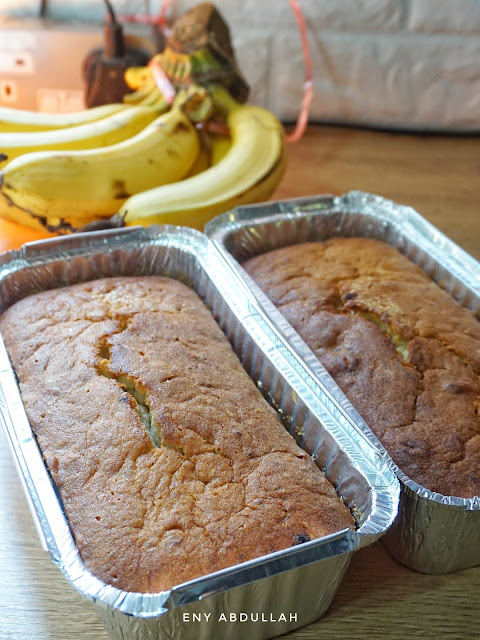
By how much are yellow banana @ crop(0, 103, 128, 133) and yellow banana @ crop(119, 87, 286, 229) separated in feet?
1.25

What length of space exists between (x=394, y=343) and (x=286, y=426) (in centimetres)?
29

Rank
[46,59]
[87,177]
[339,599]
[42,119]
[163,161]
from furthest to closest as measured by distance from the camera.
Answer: [46,59]
[42,119]
[163,161]
[87,177]
[339,599]

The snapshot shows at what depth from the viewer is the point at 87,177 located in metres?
1.64

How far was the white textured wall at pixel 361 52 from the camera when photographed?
240 centimetres

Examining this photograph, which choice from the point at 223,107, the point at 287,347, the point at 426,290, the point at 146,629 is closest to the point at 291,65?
the point at 223,107

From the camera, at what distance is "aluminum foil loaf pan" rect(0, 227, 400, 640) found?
868 millimetres

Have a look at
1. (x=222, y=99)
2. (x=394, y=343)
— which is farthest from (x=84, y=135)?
(x=394, y=343)

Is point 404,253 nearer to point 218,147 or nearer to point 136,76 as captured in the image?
point 218,147

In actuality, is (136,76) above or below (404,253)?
above

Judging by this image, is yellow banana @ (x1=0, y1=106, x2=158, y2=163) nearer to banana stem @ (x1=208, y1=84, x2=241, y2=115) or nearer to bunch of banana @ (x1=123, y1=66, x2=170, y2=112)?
bunch of banana @ (x1=123, y1=66, x2=170, y2=112)

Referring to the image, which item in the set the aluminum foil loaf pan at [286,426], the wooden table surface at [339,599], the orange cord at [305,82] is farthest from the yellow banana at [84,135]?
the wooden table surface at [339,599]

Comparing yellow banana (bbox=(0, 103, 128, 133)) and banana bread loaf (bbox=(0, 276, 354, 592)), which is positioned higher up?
yellow banana (bbox=(0, 103, 128, 133))

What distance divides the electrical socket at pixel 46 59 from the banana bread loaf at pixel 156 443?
1224 millimetres

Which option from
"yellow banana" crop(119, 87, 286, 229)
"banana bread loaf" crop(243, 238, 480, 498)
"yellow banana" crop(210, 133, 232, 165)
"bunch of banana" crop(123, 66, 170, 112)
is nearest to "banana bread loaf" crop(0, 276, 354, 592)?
"banana bread loaf" crop(243, 238, 480, 498)
